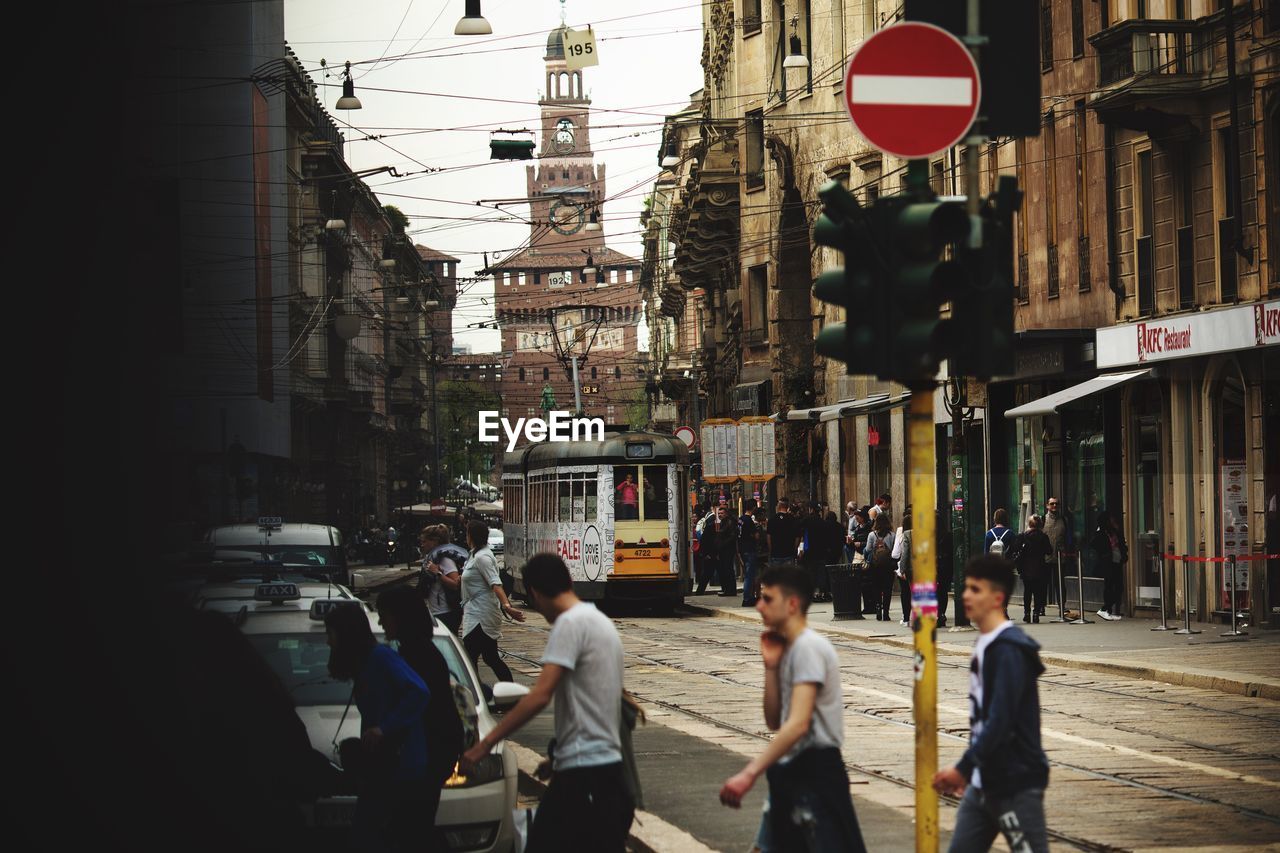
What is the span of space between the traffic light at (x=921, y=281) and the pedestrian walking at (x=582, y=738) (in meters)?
1.62

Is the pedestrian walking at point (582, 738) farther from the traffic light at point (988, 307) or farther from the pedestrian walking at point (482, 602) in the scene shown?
the pedestrian walking at point (482, 602)

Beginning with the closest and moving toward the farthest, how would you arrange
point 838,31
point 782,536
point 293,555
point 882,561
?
point 293,555 → point 882,561 → point 782,536 → point 838,31

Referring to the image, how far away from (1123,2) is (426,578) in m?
16.8

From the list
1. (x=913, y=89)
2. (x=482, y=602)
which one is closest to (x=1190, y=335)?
(x=482, y=602)

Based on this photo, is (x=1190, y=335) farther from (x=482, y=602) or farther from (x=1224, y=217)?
(x=482, y=602)

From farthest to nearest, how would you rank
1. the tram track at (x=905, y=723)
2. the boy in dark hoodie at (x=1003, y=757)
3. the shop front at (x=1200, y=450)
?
the shop front at (x=1200, y=450)
the tram track at (x=905, y=723)
the boy in dark hoodie at (x=1003, y=757)

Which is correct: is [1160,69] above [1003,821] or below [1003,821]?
above

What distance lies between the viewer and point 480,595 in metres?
18.4

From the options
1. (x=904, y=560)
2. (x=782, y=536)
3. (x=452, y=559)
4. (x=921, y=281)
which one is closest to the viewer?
(x=921, y=281)

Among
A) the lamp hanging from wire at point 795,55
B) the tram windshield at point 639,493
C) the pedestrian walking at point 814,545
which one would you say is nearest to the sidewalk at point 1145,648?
the pedestrian walking at point 814,545

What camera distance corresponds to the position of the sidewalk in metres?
19.6

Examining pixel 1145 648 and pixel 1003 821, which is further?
pixel 1145 648

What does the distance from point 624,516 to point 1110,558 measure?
9.73 m

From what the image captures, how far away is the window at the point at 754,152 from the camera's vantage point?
5328cm
